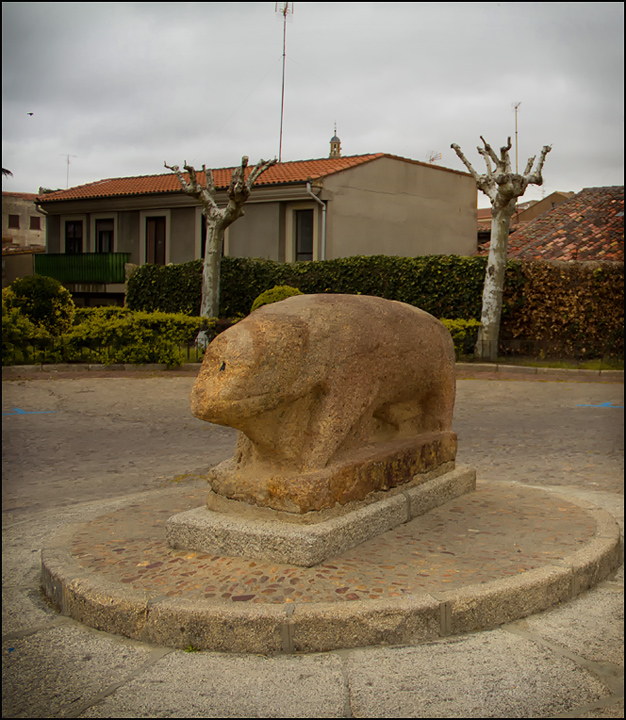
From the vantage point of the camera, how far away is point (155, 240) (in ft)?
90.6

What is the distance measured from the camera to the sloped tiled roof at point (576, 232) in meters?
20.7

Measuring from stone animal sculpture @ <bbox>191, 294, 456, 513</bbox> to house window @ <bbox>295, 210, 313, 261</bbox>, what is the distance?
778 inches

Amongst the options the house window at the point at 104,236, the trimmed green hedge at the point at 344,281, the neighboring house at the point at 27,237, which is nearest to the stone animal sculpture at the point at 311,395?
the trimmed green hedge at the point at 344,281

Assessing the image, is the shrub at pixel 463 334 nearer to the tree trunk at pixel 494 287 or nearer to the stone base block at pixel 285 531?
the tree trunk at pixel 494 287

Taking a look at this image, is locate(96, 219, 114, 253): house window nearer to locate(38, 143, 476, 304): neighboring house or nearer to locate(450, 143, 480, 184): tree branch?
locate(38, 143, 476, 304): neighboring house

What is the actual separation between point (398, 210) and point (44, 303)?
1239 centimetres

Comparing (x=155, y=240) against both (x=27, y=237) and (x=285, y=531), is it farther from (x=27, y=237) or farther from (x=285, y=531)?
(x=285, y=531)

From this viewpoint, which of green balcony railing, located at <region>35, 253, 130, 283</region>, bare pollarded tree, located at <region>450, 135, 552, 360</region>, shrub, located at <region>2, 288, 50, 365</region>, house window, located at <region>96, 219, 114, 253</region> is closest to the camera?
shrub, located at <region>2, 288, 50, 365</region>

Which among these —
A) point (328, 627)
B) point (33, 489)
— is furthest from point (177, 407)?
point (328, 627)

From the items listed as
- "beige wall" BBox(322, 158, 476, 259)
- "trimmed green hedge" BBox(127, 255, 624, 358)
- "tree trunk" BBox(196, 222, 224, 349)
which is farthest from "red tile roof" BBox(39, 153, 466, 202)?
"tree trunk" BBox(196, 222, 224, 349)

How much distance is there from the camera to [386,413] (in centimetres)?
484

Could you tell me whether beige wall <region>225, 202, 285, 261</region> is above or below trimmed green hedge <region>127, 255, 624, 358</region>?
above

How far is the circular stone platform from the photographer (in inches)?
120

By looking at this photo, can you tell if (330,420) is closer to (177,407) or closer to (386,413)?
(386,413)
